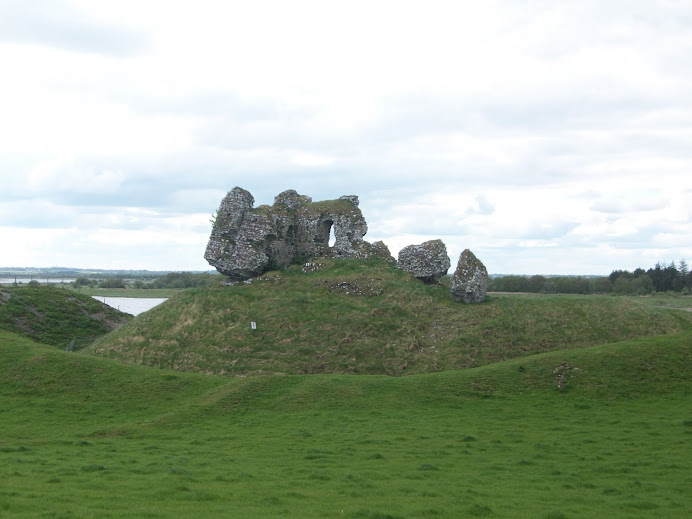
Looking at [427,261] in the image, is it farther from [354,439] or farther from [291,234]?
[354,439]

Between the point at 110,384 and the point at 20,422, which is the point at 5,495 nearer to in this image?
the point at 20,422

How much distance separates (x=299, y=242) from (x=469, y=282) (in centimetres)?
1800

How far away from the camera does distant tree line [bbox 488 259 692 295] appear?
4542 inches

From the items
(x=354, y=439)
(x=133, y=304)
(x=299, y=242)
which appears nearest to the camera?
(x=354, y=439)

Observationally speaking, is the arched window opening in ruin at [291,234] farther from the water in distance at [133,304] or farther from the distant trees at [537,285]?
the distant trees at [537,285]

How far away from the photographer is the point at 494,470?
19.7 metres

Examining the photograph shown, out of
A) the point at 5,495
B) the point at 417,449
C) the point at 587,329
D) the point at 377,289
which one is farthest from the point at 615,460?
the point at 377,289

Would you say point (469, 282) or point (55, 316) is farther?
point (55, 316)

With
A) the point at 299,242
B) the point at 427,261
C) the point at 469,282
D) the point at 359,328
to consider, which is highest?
the point at 299,242

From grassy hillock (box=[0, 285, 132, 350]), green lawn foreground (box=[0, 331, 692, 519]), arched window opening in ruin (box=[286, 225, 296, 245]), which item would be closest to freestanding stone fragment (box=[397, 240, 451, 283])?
arched window opening in ruin (box=[286, 225, 296, 245])

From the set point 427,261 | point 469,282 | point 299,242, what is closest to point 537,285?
point 427,261

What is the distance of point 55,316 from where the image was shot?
6219cm

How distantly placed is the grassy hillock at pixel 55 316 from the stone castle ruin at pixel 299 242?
17.8 meters

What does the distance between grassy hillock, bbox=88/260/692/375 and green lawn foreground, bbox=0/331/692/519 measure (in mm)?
5784
